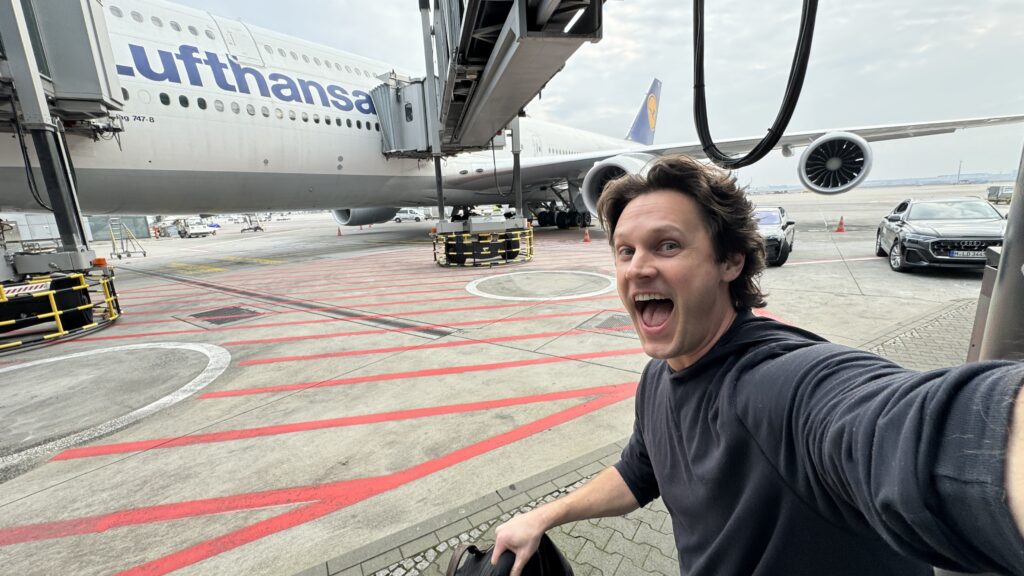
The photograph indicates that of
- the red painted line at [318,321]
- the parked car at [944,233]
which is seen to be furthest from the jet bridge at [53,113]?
the parked car at [944,233]

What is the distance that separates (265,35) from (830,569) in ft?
43.8

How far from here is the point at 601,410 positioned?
3164 millimetres

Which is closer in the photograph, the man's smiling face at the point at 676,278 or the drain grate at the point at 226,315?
the man's smiling face at the point at 676,278

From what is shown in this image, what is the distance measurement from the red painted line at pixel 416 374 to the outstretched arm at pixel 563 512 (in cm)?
272

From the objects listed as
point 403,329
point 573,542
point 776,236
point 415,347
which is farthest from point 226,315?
point 776,236

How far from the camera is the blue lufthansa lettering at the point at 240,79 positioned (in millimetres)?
7906

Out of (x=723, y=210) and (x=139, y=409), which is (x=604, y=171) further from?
(x=723, y=210)

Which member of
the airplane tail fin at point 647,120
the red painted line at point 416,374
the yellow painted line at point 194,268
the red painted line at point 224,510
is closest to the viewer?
the red painted line at point 224,510

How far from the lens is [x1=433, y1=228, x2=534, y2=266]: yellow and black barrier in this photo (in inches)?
404

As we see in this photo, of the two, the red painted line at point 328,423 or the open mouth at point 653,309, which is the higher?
the open mouth at point 653,309

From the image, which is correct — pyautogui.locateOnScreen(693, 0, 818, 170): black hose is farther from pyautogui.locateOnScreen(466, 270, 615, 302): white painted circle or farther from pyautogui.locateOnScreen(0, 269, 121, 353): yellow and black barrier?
pyautogui.locateOnScreen(0, 269, 121, 353): yellow and black barrier

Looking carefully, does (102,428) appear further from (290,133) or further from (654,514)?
(290,133)

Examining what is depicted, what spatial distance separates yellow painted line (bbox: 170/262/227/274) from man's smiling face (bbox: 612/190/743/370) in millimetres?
13745

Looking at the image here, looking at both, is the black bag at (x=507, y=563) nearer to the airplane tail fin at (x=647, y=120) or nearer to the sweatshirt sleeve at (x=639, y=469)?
the sweatshirt sleeve at (x=639, y=469)
